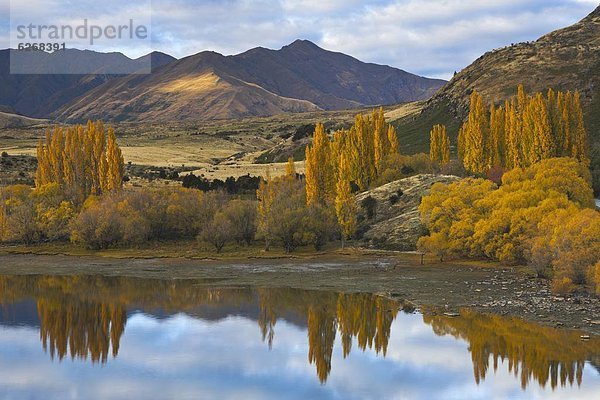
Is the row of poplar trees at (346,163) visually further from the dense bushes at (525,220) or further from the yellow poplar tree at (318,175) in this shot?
the dense bushes at (525,220)

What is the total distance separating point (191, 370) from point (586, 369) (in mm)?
19081

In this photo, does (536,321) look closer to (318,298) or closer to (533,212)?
(318,298)

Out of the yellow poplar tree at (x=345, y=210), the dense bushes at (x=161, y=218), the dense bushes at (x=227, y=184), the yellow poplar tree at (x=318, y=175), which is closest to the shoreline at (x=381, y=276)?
the yellow poplar tree at (x=345, y=210)

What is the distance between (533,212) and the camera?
61.8 m

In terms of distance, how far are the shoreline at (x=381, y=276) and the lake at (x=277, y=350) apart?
217 cm

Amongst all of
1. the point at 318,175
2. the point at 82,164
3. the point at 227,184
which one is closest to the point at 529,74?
the point at 227,184

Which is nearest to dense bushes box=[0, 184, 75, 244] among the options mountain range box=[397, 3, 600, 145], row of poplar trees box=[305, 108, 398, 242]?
row of poplar trees box=[305, 108, 398, 242]

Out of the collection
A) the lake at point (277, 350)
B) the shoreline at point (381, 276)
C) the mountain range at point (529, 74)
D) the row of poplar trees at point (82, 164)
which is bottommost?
the lake at point (277, 350)

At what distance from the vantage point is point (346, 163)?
91500mm

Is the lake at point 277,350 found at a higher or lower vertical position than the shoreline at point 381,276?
lower

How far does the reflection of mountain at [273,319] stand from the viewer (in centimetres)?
3694

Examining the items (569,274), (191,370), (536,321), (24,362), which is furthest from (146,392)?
(569,274)

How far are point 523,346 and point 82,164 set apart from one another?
66.2m

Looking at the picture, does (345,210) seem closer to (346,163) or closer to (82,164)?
(346,163)
